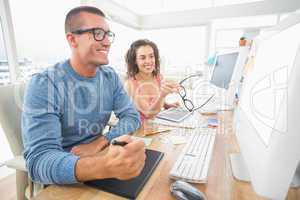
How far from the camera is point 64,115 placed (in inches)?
33.5

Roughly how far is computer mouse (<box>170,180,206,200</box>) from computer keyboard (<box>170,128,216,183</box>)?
6 centimetres

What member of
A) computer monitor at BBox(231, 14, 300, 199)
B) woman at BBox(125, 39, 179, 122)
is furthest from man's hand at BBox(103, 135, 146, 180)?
woman at BBox(125, 39, 179, 122)

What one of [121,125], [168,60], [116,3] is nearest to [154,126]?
[121,125]

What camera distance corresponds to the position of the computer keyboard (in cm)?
56

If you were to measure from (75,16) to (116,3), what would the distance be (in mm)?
2935

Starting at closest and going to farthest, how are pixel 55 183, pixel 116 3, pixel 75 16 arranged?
1. pixel 55 183
2. pixel 75 16
3. pixel 116 3

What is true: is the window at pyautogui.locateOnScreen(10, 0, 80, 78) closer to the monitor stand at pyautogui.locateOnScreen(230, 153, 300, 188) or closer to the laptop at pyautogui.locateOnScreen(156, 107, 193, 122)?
the laptop at pyautogui.locateOnScreen(156, 107, 193, 122)

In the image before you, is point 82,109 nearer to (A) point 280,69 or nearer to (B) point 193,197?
(B) point 193,197

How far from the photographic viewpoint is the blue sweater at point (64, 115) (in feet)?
1.82

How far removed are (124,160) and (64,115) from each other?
0.54m

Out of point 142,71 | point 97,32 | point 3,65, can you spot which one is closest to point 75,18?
point 97,32

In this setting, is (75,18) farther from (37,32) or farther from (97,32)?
(37,32)

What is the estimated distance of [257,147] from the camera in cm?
44

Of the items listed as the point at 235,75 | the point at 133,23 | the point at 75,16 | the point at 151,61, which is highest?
the point at 133,23
